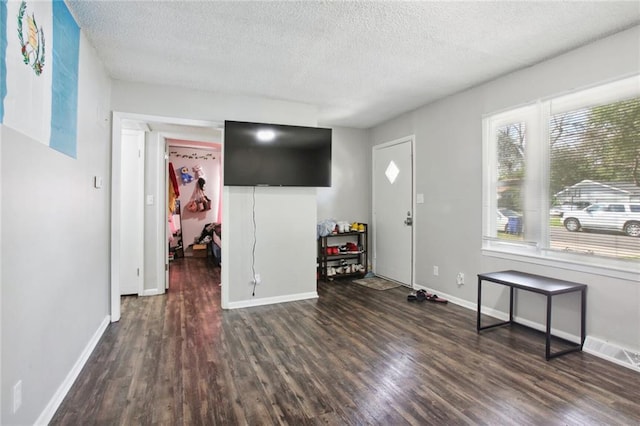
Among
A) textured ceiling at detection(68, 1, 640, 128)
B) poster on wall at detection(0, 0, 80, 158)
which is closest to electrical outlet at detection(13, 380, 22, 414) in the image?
poster on wall at detection(0, 0, 80, 158)

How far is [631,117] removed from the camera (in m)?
2.40

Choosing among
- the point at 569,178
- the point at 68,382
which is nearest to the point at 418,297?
the point at 569,178

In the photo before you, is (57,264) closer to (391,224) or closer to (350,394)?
(350,394)

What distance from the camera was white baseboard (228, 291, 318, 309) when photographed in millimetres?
3768

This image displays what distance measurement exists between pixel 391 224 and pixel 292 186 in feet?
5.95

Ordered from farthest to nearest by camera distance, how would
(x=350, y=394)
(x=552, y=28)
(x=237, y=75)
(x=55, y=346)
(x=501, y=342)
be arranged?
1. (x=237, y=75)
2. (x=501, y=342)
3. (x=552, y=28)
4. (x=350, y=394)
5. (x=55, y=346)

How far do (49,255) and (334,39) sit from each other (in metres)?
2.35

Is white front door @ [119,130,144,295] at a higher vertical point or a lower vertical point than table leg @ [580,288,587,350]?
higher

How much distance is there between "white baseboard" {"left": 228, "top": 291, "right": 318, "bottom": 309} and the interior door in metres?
1.38

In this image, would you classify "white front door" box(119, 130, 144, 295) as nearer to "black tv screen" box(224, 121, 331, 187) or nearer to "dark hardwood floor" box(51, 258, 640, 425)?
"dark hardwood floor" box(51, 258, 640, 425)

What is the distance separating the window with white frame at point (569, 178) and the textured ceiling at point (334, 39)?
0.50 meters

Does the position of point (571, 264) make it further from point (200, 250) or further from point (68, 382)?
point (200, 250)

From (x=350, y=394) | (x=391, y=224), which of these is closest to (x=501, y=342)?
(x=350, y=394)

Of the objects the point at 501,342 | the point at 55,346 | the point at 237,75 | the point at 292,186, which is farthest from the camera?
the point at 292,186
